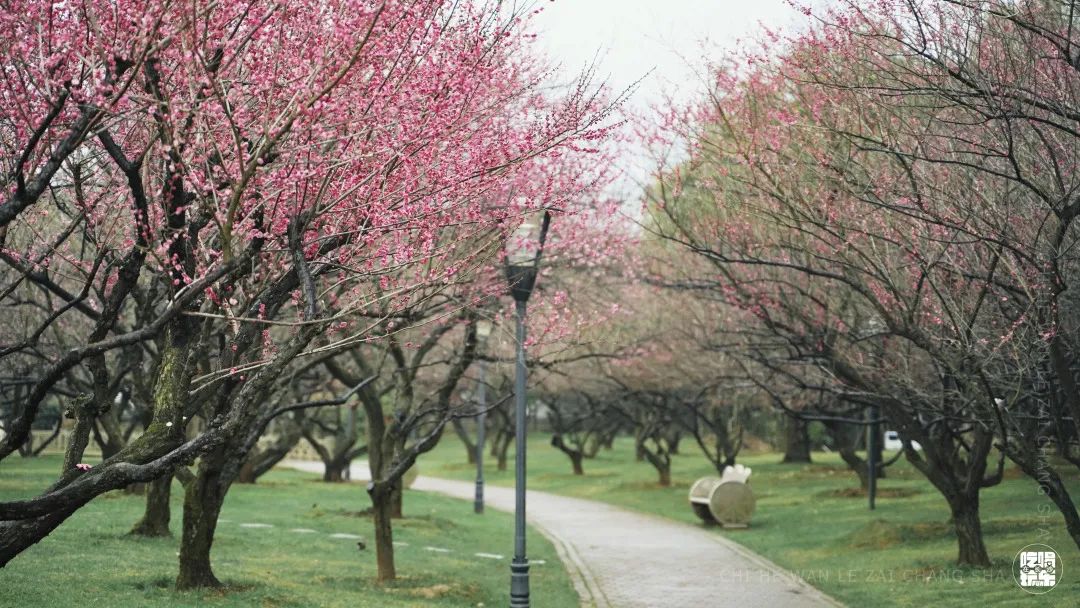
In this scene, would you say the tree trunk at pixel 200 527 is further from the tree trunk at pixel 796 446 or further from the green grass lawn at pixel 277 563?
the tree trunk at pixel 796 446

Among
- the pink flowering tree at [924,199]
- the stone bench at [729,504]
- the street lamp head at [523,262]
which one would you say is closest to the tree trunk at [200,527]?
the street lamp head at [523,262]

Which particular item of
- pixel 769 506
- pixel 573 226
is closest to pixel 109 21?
pixel 573 226

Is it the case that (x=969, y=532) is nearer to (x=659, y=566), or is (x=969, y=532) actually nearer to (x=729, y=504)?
(x=659, y=566)

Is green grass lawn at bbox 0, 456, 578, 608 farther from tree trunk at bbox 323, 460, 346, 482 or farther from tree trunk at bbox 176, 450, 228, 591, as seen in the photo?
tree trunk at bbox 323, 460, 346, 482

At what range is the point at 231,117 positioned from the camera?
21.2ft

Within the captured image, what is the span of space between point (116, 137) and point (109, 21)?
277 centimetres

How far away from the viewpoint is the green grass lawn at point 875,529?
50.6ft

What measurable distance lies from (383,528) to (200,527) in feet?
10.7

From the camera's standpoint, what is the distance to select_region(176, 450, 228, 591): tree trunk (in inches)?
521

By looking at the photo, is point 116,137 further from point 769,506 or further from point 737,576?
point 769,506

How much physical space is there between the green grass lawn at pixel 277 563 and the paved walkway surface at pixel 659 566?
1.95 ft

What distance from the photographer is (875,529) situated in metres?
21.4

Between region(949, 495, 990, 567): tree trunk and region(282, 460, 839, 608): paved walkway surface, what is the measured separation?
8.12ft

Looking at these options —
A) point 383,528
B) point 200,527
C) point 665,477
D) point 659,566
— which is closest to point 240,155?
point 200,527
